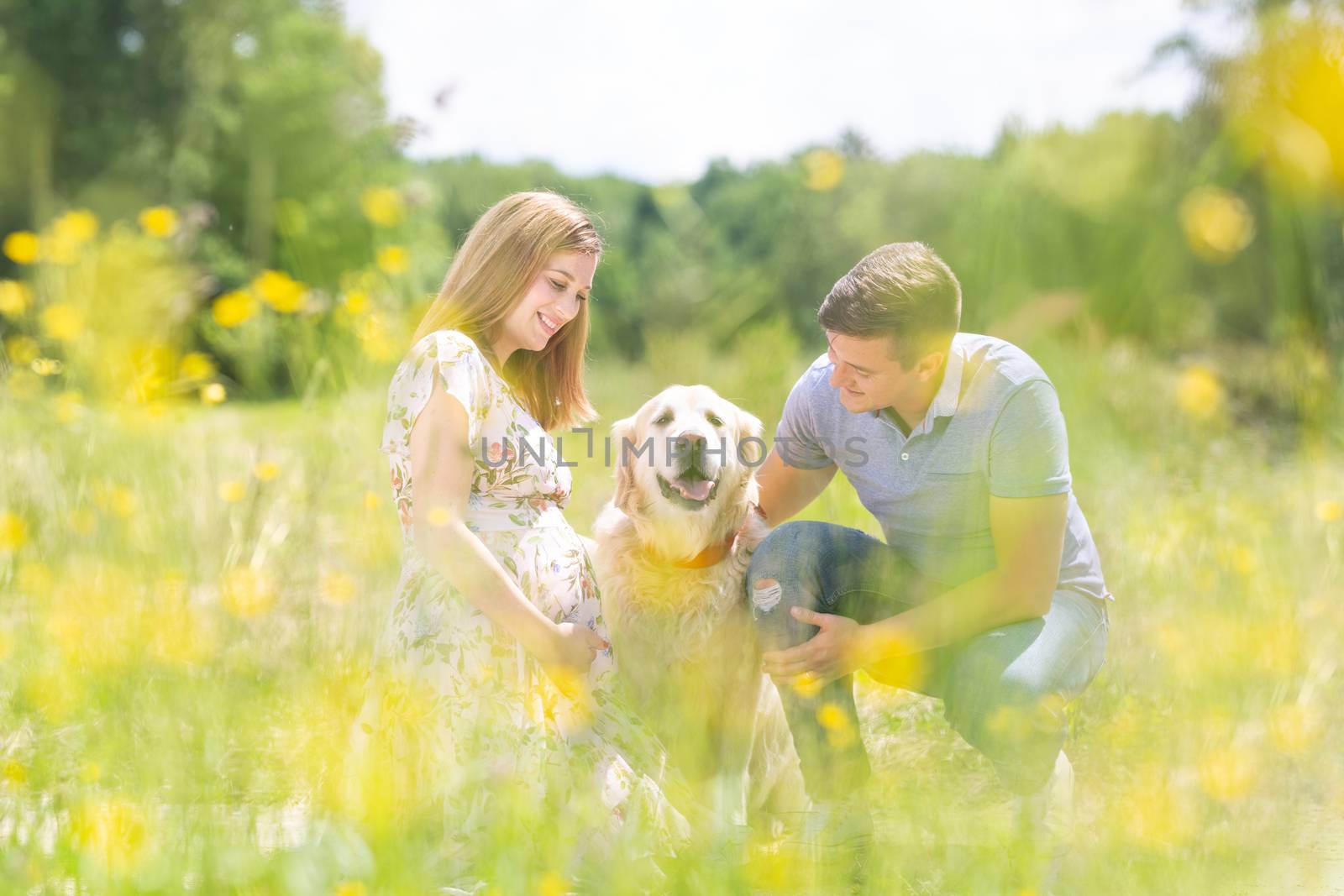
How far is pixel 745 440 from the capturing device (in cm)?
289

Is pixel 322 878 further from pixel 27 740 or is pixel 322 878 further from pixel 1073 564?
pixel 1073 564

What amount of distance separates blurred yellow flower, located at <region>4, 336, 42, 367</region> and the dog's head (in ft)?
6.21

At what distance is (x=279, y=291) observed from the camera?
3.01 meters

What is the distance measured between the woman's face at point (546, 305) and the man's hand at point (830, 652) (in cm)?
88

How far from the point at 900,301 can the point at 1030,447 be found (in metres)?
0.42

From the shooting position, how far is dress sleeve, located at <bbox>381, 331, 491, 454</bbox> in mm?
2131

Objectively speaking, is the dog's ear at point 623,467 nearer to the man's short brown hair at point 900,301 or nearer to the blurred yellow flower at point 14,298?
the man's short brown hair at point 900,301

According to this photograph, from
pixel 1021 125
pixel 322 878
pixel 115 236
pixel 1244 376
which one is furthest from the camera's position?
pixel 1244 376

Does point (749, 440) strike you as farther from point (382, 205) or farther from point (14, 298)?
point (14, 298)

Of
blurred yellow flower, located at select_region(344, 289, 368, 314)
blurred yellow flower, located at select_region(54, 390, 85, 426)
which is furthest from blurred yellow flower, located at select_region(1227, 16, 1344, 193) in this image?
blurred yellow flower, located at select_region(54, 390, 85, 426)

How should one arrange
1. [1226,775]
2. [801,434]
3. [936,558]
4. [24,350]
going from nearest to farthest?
[1226,775], [936,558], [801,434], [24,350]

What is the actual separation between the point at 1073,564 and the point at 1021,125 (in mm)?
1410

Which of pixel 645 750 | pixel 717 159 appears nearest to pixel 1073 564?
pixel 645 750

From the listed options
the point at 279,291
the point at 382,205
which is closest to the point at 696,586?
the point at 382,205
